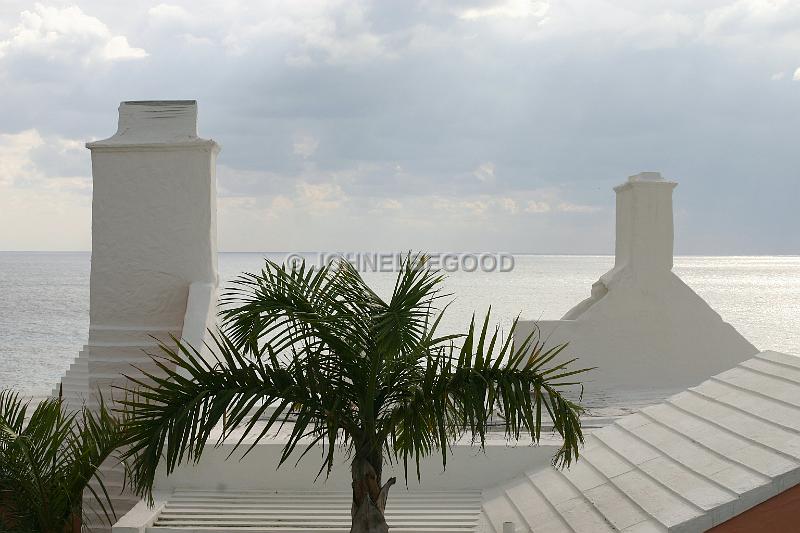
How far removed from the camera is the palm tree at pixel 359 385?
530cm

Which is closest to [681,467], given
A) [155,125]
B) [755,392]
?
[755,392]

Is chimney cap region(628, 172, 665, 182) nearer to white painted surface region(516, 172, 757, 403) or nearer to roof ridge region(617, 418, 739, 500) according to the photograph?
white painted surface region(516, 172, 757, 403)

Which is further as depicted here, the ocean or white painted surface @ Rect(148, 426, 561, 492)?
the ocean

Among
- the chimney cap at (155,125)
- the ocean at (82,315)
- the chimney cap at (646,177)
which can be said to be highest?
the chimney cap at (155,125)

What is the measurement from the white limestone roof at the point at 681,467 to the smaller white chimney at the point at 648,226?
409cm

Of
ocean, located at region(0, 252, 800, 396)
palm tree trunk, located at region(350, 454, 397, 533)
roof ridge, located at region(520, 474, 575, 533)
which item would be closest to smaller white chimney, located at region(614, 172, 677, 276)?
roof ridge, located at region(520, 474, 575, 533)

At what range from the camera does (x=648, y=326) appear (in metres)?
12.2

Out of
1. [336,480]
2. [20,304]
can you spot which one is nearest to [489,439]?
[336,480]

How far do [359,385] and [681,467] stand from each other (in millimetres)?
2747

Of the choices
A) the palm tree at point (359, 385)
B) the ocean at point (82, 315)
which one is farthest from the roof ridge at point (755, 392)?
the ocean at point (82, 315)

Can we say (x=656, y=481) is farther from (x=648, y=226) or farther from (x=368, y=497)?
(x=648, y=226)

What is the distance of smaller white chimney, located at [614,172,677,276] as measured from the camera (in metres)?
12.3

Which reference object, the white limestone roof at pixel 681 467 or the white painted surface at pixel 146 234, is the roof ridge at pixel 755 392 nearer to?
the white limestone roof at pixel 681 467

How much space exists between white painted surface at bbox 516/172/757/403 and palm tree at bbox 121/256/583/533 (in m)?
6.41
